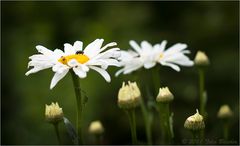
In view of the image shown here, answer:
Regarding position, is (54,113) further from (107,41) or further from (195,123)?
(107,41)

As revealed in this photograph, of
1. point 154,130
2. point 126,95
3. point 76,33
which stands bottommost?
point 154,130

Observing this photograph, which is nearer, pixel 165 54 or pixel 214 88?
pixel 165 54

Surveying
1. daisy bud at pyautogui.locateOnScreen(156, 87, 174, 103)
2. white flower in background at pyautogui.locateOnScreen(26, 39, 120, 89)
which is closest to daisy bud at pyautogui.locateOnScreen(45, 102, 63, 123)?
white flower in background at pyautogui.locateOnScreen(26, 39, 120, 89)

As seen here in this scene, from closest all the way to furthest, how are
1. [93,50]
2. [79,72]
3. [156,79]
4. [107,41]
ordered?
[79,72]
[93,50]
[156,79]
[107,41]

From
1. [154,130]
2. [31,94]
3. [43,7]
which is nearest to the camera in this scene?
[154,130]

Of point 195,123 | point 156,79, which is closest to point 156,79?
point 156,79

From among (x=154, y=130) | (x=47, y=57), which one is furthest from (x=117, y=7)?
(x=47, y=57)

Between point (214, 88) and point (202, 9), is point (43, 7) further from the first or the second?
point (214, 88)
